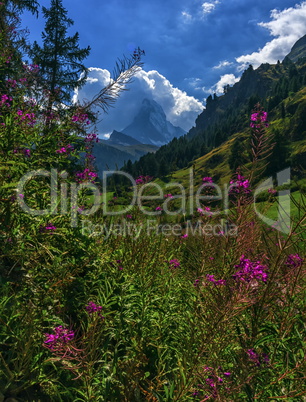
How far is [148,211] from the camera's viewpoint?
5090mm

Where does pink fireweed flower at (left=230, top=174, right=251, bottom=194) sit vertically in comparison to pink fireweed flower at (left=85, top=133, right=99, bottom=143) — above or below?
below

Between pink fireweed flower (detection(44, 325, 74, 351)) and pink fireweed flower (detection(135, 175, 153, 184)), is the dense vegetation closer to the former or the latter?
pink fireweed flower (detection(44, 325, 74, 351))

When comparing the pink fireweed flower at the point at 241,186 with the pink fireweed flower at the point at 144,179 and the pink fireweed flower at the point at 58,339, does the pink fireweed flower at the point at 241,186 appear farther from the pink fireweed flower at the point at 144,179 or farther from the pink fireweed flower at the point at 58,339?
the pink fireweed flower at the point at 144,179

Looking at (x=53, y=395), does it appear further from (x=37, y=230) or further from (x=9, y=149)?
(x=9, y=149)

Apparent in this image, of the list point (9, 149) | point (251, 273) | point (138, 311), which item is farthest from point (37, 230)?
point (251, 273)

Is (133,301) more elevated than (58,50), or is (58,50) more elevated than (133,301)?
(58,50)

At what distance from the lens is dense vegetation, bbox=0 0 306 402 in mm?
1734

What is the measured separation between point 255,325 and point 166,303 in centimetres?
133

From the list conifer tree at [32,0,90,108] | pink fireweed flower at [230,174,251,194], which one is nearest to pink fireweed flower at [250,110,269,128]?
pink fireweed flower at [230,174,251,194]

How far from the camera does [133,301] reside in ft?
10.1

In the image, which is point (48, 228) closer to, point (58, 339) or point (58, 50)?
point (58, 339)

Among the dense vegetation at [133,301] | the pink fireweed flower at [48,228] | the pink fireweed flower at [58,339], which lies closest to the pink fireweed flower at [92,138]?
the dense vegetation at [133,301]

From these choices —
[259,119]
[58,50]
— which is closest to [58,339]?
[259,119]

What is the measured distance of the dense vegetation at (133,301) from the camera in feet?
5.69
